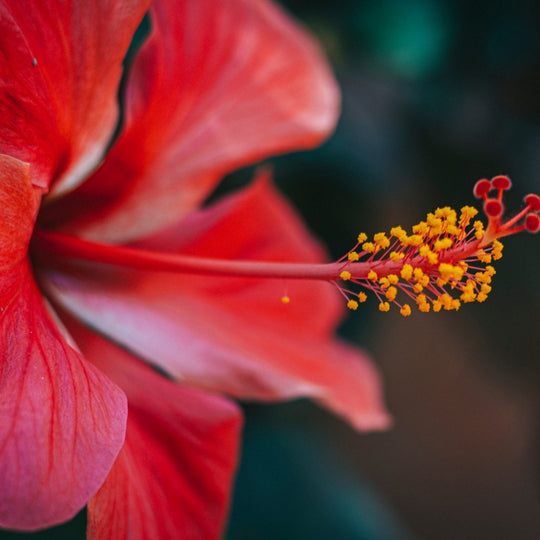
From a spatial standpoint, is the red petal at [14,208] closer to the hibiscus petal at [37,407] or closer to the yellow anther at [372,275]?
the hibiscus petal at [37,407]

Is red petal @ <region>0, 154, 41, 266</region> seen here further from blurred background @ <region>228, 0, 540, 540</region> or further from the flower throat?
blurred background @ <region>228, 0, 540, 540</region>

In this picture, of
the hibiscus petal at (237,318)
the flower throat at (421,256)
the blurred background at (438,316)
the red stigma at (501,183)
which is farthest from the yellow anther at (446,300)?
the blurred background at (438,316)

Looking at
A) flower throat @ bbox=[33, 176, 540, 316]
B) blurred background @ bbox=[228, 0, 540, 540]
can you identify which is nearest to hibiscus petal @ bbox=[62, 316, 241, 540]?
flower throat @ bbox=[33, 176, 540, 316]

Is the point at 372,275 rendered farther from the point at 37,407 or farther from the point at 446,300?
the point at 37,407

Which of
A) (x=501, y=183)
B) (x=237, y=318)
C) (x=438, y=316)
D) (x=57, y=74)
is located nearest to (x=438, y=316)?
(x=438, y=316)

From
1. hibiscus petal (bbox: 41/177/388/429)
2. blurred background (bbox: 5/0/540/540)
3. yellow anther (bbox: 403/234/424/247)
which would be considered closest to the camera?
yellow anther (bbox: 403/234/424/247)

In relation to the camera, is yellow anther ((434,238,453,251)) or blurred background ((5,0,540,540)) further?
blurred background ((5,0,540,540))

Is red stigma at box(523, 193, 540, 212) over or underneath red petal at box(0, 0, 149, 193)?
underneath

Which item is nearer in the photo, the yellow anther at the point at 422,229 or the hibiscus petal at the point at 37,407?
the hibiscus petal at the point at 37,407
